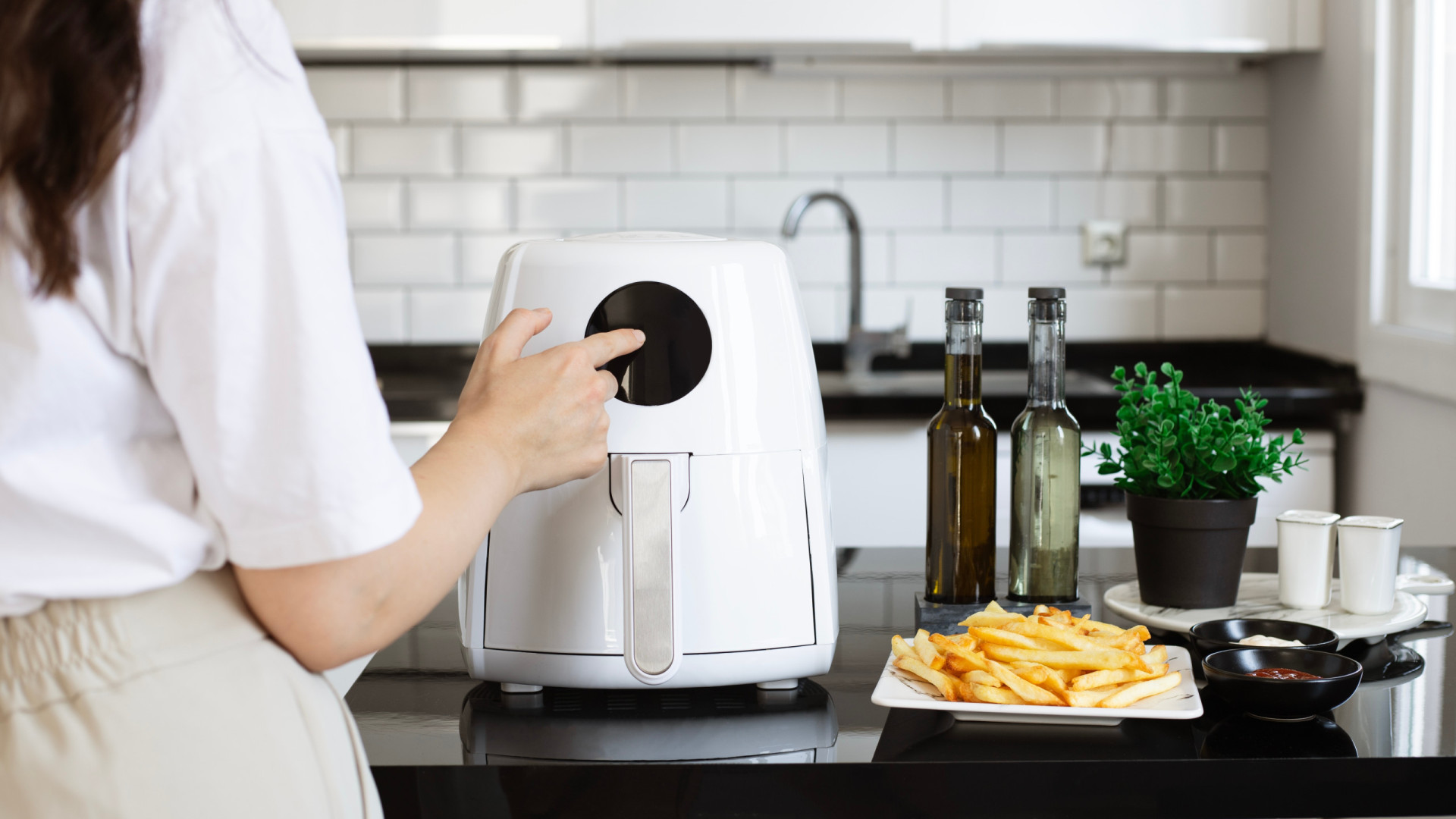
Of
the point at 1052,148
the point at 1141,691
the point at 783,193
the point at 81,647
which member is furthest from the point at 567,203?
the point at 81,647

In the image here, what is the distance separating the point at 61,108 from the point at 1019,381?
2.21 m

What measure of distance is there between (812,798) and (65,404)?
451 mm

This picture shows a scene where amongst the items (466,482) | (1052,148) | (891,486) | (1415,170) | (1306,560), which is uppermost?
(1052,148)

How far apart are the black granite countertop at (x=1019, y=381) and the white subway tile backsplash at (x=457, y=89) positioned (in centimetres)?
50

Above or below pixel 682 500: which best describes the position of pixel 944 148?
above

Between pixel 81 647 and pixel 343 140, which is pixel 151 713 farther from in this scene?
pixel 343 140

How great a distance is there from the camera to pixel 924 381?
2.63 metres

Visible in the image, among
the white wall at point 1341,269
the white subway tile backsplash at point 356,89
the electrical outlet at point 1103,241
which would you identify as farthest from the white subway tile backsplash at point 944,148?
the white subway tile backsplash at point 356,89

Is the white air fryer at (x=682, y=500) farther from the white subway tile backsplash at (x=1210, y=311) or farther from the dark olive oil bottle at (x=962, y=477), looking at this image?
the white subway tile backsplash at (x=1210, y=311)

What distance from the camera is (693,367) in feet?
2.84

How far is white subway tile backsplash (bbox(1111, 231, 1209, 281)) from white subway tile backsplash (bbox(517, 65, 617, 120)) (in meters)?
1.12

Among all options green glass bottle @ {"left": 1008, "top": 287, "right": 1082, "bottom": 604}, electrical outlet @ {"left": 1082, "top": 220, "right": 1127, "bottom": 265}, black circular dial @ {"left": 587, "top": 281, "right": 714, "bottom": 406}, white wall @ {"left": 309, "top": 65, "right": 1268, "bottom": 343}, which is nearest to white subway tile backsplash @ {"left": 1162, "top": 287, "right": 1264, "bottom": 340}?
white wall @ {"left": 309, "top": 65, "right": 1268, "bottom": 343}

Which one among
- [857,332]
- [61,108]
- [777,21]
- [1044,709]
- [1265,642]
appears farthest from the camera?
[857,332]

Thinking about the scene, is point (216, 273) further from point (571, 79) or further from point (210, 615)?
point (571, 79)
